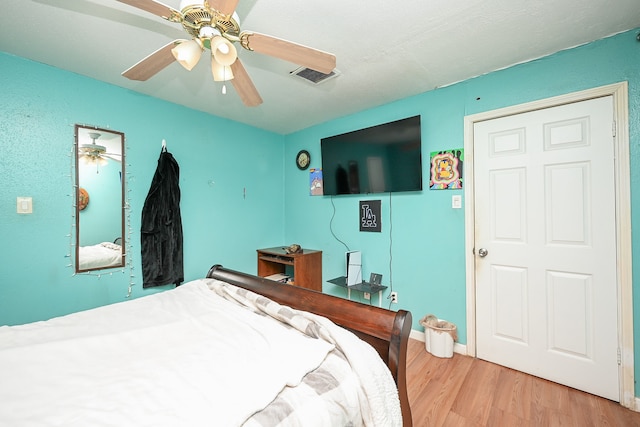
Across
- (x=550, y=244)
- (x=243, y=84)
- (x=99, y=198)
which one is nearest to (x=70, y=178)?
(x=99, y=198)

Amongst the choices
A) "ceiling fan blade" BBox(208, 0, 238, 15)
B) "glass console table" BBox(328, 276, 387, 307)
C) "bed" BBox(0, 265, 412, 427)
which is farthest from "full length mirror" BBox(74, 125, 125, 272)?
"glass console table" BBox(328, 276, 387, 307)

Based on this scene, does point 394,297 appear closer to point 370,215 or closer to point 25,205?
point 370,215

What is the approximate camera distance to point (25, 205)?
1.91m

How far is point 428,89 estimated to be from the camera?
2459 mm

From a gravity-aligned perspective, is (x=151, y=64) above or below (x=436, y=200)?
above

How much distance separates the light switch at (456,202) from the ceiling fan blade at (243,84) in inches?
72.8

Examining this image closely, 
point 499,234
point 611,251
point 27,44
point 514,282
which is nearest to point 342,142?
point 499,234

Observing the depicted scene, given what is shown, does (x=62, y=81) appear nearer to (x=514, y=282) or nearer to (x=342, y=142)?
(x=342, y=142)

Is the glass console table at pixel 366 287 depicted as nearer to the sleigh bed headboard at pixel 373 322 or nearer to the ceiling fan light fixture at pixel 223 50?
the sleigh bed headboard at pixel 373 322

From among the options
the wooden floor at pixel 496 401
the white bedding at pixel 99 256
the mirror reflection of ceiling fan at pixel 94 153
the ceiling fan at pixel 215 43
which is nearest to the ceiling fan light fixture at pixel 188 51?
the ceiling fan at pixel 215 43

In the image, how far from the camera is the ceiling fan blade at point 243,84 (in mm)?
1478

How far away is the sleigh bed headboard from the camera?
106 cm

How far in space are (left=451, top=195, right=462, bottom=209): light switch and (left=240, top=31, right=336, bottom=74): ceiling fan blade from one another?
5.34 ft

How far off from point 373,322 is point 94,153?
8.51 feet
